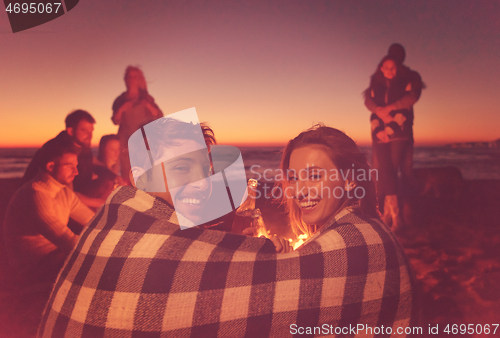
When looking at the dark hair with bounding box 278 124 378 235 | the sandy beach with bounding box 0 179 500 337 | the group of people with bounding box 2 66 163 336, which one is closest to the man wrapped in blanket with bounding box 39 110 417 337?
the dark hair with bounding box 278 124 378 235

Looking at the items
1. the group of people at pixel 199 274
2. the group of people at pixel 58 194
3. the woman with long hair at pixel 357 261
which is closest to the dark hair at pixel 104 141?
the group of people at pixel 58 194

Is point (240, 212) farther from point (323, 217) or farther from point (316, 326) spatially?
point (316, 326)

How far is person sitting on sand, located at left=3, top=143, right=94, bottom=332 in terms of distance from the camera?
1.32 metres

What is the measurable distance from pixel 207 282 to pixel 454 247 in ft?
5.00

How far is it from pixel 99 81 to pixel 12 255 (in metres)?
0.96

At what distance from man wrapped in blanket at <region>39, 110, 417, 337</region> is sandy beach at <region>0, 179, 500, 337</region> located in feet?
2.04

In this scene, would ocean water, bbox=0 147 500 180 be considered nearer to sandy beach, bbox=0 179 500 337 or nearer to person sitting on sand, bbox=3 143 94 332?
sandy beach, bbox=0 179 500 337

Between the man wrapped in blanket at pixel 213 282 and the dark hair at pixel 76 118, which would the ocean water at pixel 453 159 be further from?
the dark hair at pixel 76 118

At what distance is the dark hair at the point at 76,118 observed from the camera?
1.35m

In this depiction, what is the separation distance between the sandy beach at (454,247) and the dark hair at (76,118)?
0.39 metres

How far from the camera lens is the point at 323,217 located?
97cm

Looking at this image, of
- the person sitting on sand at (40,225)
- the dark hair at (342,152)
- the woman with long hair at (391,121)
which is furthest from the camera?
the woman with long hair at (391,121)

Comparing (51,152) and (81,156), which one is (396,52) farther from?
(51,152)

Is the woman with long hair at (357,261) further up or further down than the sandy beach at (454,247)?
further up
